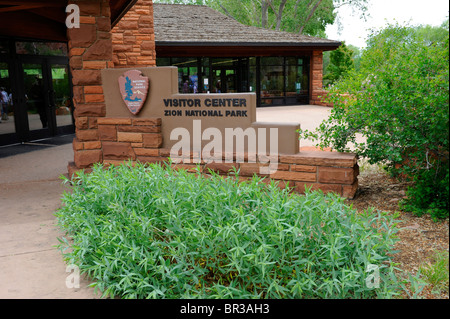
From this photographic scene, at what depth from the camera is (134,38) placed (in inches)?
450

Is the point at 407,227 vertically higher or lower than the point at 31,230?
higher

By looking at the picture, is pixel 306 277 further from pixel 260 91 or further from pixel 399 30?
pixel 260 91

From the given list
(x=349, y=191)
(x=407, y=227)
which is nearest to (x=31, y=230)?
(x=349, y=191)

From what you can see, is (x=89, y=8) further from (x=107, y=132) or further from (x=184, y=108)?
(x=184, y=108)

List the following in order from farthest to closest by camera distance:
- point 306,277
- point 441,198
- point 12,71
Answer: point 12,71 < point 441,198 < point 306,277

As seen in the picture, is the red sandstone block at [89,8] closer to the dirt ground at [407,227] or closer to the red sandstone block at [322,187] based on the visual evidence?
the red sandstone block at [322,187]

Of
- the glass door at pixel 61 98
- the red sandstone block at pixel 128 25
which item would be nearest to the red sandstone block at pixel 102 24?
the red sandstone block at pixel 128 25

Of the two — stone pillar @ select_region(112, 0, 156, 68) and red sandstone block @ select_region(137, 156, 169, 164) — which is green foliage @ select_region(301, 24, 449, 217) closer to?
red sandstone block @ select_region(137, 156, 169, 164)

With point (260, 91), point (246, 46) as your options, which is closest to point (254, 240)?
point (246, 46)

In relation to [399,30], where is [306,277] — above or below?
below

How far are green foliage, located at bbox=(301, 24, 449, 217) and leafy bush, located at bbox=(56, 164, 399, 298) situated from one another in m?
1.37

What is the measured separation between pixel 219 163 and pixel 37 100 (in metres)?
7.90

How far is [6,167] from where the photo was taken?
817cm
